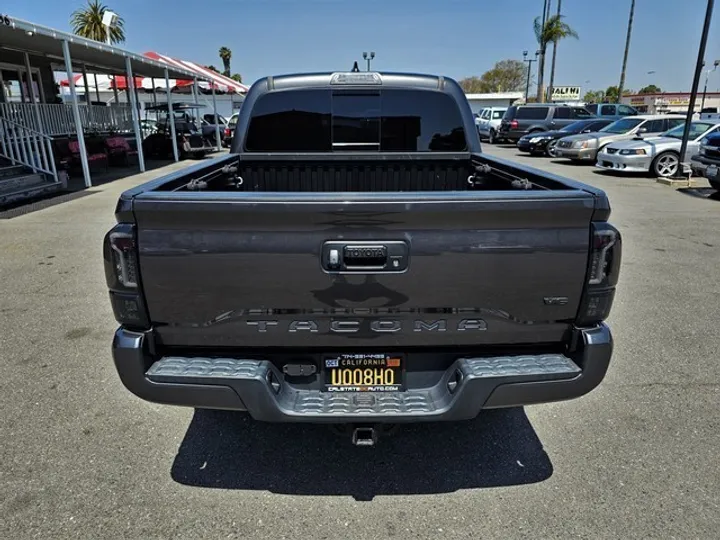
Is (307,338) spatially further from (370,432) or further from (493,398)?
(493,398)

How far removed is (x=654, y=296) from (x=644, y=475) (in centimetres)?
342

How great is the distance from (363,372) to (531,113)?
26236 mm

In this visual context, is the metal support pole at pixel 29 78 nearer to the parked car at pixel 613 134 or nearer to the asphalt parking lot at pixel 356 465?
the asphalt parking lot at pixel 356 465

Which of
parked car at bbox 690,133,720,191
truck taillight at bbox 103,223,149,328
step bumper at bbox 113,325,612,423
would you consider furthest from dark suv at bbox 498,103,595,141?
truck taillight at bbox 103,223,149,328

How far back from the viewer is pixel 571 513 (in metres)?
2.58

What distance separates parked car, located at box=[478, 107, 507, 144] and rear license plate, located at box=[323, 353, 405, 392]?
91.2 feet

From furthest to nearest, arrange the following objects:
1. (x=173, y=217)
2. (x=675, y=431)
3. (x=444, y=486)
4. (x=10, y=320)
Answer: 1. (x=10, y=320)
2. (x=675, y=431)
3. (x=444, y=486)
4. (x=173, y=217)

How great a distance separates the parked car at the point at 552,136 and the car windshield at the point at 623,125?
122 cm

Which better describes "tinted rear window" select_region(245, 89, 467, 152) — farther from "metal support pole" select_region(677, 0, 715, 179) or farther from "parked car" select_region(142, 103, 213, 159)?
"parked car" select_region(142, 103, 213, 159)

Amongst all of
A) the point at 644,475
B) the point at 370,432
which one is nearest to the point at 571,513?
the point at 644,475

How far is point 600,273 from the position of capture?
2.33m

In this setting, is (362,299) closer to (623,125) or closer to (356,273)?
(356,273)

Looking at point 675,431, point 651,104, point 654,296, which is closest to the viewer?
point 675,431

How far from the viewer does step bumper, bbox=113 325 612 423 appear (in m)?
2.32
